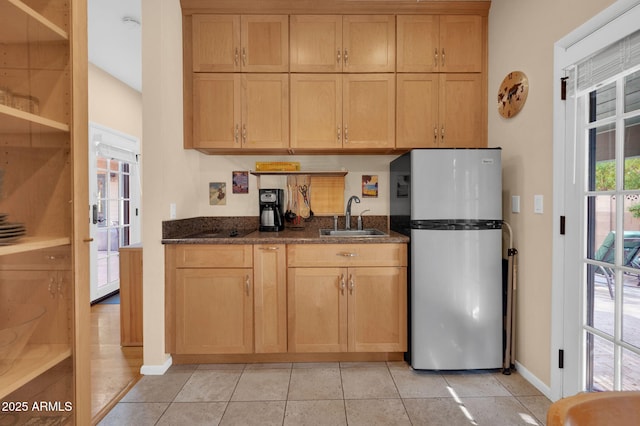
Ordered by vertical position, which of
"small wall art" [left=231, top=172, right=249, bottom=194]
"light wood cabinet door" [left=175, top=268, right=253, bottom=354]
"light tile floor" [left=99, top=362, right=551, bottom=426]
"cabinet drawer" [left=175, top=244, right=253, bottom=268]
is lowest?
"light tile floor" [left=99, top=362, right=551, bottom=426]

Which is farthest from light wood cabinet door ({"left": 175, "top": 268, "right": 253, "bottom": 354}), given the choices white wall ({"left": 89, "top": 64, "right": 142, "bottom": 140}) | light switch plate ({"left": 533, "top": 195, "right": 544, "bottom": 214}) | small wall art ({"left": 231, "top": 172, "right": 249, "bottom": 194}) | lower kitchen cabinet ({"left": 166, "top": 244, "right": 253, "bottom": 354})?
white wall ({"left": 89, "top": 64, "right": 142, "bottom": 140})

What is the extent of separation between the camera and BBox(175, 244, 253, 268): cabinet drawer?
2.30 m

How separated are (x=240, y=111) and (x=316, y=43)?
2.61 ft

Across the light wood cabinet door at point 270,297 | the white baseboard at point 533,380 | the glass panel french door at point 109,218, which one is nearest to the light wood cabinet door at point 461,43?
the light wood cabinet door at point 270,297

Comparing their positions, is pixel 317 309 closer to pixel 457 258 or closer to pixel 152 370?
pixel 457 258

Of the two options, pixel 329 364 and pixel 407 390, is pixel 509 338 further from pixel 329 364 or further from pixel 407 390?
pixel 329 364

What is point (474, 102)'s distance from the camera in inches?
102

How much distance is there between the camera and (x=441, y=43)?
256 centimetres

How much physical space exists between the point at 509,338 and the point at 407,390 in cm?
79

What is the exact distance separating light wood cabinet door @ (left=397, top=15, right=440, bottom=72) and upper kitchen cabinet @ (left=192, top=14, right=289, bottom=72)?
90cm

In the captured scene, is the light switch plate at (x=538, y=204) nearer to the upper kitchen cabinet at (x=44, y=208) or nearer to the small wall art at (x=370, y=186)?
the small wall art at (x=370, y=186)

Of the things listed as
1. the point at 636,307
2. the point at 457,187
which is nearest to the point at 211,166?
the point at 457,187

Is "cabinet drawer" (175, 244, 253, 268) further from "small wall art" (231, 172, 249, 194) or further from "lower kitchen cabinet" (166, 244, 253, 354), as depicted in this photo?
"small wall art" (231, 172, 249, 194)

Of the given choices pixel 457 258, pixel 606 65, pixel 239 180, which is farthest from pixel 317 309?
pixel 606 65
